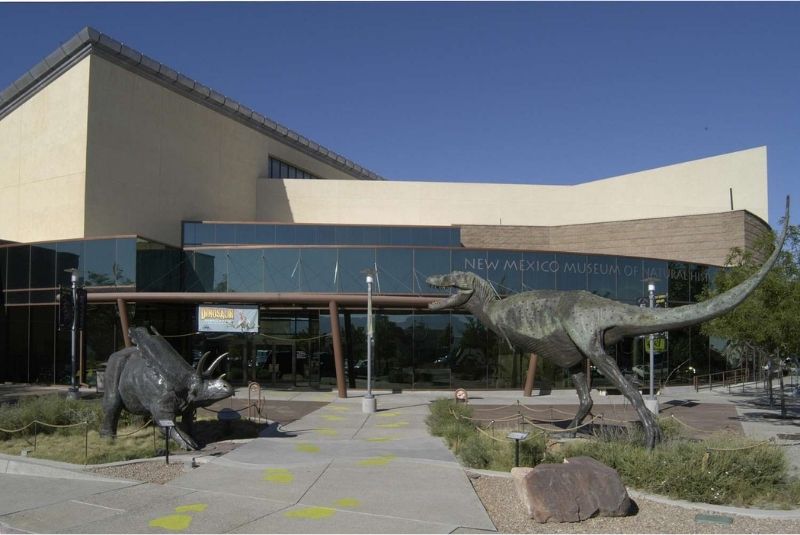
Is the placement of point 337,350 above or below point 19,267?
below

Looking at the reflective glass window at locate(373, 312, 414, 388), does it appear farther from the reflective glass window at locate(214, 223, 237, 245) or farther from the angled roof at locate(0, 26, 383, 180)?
the angled roof at locate(0, 26, 383, 180)

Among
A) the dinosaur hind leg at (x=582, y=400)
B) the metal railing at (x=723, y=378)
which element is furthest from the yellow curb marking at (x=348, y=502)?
the metal railing at (x=723, y=378)

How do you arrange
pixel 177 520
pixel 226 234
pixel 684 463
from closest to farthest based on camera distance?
pixel 177 520
pixel 684 463
pixel 226 234

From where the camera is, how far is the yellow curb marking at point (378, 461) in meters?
11.5

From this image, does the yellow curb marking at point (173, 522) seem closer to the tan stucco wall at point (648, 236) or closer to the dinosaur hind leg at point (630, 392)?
the dinosaur hind leg at point (630, 392)

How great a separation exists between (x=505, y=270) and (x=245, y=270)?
36.7 ft

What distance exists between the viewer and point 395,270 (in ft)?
89.8

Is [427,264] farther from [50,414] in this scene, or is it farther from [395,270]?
[50,414]

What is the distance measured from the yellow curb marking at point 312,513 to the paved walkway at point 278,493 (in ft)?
0.04

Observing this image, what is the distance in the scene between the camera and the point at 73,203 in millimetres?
29734

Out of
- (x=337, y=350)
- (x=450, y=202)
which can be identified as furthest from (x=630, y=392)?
(x=450, y=202)

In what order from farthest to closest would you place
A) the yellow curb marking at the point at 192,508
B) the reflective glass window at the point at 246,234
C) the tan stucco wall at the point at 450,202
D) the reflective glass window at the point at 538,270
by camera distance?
the tan stucco wall at the point at 450,202 → the reflective glass window at the point at 246,234 → the reflective glass window at the point at 538,270 → the yellow curb marking at the point at 192,508

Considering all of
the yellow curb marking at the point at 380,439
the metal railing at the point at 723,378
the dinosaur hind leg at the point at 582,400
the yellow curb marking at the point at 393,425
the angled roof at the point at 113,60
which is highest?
the angled roof at the point at 113,60

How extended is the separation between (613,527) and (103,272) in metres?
24.9
